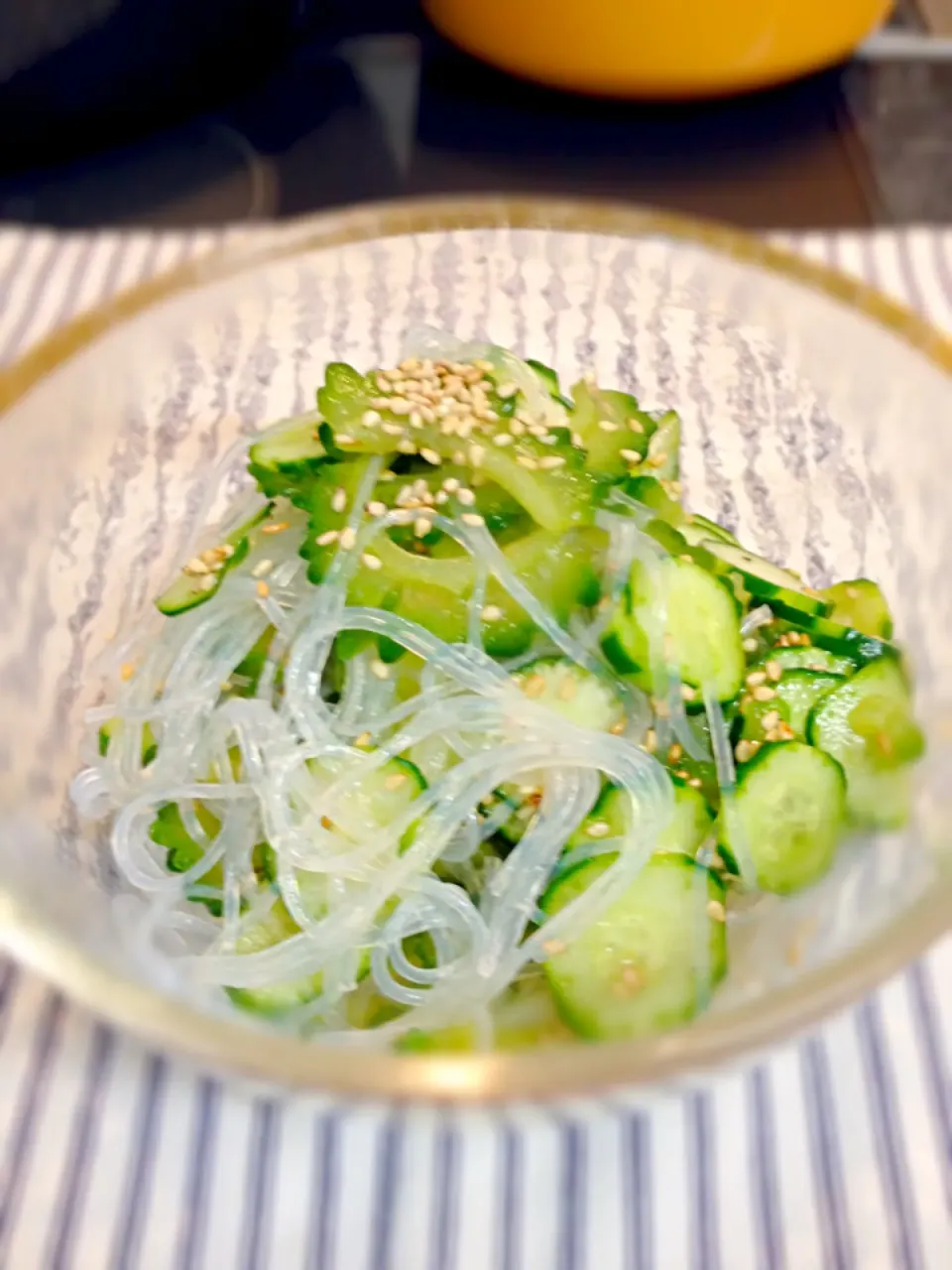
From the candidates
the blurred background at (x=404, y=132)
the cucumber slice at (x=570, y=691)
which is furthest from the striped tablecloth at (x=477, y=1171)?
the blurred background at (x=404, y=132)

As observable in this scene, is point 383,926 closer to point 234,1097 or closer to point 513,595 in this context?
point 234,1097

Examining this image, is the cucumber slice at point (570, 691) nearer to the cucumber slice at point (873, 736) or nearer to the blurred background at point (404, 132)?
the cucumber slice at point (873, 736)

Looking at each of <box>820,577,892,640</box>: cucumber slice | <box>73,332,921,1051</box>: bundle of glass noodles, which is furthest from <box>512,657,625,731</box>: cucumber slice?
<box>820,577,892,640</box>: cucumber slice

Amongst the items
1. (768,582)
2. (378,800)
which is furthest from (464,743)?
(768,582)

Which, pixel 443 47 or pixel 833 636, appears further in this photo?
pixel 443 47

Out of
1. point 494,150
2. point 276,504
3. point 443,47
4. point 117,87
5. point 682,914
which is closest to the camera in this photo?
point 682,914

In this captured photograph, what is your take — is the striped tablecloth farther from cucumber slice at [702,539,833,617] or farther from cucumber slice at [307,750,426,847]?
cucumber slice at [702,539,833,617]

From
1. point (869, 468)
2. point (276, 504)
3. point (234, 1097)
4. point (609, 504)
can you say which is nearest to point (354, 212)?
point (276, 504)
